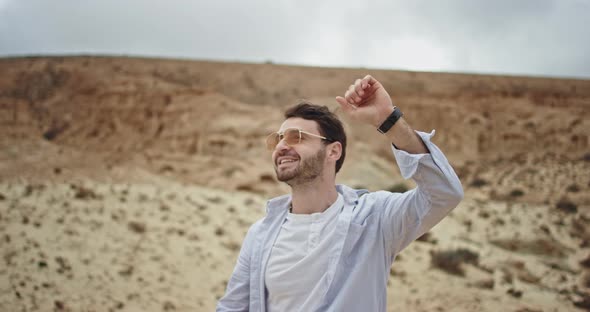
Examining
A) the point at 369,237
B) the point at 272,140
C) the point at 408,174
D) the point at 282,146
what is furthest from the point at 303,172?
the point at 408,174

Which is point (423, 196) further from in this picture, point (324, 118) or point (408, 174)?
point (324, 118)

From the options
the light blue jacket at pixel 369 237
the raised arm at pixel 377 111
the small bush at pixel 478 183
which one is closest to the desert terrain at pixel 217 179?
the small bush at pixel 478 183

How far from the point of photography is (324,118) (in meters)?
2.50

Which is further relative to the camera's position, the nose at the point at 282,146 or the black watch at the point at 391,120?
the nose at the point at 282,146

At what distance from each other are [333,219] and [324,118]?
0.56 meters

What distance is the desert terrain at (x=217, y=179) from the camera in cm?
889

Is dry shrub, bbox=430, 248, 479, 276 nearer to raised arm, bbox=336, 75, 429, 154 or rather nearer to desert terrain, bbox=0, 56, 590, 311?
desert terrain, bbox=0, 56, 590, 311

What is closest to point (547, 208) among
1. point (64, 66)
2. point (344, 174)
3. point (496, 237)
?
point (496, 237)

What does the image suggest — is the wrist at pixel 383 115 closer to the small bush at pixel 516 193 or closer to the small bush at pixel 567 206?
the small bush at pixel 567 206

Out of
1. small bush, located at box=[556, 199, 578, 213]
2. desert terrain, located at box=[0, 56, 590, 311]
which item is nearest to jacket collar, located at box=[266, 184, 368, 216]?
desert terrain, located at box=[0, 56, 590, 311]

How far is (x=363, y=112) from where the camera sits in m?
2.08

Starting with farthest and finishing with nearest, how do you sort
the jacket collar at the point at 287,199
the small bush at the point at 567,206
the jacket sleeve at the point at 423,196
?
the small bush at the point at 567,206, the jacket collar at the point at 287,199, the jacket sleeve at the point at 423,196

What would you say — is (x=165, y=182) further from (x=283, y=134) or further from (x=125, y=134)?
(x=283, y=134)

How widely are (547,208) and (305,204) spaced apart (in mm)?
15329
